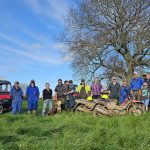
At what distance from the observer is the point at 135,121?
507 inches

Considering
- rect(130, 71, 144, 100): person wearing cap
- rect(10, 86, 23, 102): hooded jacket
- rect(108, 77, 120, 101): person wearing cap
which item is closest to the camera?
rect(130, 71, 144, 100): person wearing cap

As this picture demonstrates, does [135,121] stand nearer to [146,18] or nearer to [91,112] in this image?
[91,112]

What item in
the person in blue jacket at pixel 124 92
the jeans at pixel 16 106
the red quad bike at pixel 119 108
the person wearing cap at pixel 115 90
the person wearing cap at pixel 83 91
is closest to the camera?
the red quad bike at pixel 119 108

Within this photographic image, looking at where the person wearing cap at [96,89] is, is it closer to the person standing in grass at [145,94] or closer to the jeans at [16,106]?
the person standing in grass at [145,94]

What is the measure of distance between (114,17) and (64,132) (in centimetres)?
2342

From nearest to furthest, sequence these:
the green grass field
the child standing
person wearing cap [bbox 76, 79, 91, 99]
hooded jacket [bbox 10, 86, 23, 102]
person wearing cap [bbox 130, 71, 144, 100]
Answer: the green grass field < the child standing < person wearing cap [bbox 130, 71, 144, 100] < hooded jacket [bbox 10, 86, 23, 102] < person wearing cap [bbox 76, 79, 91, 99]

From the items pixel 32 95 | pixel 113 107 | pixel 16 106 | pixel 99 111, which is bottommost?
pixel 99 111

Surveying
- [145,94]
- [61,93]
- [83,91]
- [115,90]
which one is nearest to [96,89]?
[83,91]

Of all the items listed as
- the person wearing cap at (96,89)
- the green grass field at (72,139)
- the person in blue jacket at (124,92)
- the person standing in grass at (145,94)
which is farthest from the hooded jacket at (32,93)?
the green grass field at (72,139)

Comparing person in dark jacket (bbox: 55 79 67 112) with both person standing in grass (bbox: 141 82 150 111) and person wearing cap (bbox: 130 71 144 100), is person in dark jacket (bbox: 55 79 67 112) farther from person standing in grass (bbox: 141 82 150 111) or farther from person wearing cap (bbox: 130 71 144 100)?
person standing in grass (bbox: 141 82 150 111)

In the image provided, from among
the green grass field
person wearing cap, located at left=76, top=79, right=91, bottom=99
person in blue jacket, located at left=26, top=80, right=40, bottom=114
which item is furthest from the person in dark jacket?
the green grass field

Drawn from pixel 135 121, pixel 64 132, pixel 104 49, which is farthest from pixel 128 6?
pixel 64 132

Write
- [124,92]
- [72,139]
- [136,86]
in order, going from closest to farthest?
[72,139] → [124,92] → [136,86]

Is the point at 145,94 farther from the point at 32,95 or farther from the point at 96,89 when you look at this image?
the point at 32,95
